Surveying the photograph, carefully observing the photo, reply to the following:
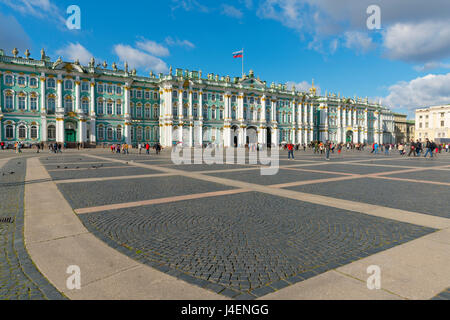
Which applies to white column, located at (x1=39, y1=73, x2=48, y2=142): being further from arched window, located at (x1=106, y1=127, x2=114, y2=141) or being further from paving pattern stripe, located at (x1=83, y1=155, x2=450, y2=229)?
paving pattern stripe, located at (x1=83, y1=155, x2=450, y2=229)

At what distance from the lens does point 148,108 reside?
6038 centimetres

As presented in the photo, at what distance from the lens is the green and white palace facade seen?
4797cm

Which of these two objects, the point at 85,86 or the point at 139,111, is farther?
the point at 139,111

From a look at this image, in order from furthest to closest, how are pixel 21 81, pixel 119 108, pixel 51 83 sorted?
1. pixel 119 108
2. pixel 51 83
3. pixel 21 81

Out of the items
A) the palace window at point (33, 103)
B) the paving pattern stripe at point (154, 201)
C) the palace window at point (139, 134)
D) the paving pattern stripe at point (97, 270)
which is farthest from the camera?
the palace window at point (139, 134)

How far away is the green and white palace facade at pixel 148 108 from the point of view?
1889 inches

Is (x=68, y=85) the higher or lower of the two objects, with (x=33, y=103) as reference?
higher

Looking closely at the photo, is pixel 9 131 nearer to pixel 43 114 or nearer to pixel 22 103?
pixel 22 103

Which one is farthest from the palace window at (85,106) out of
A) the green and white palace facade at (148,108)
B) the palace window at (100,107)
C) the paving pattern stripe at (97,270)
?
the paving pattern stripe at (97,270)

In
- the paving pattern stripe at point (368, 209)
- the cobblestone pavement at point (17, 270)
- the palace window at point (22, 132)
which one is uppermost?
the palace window at point (22, 132)

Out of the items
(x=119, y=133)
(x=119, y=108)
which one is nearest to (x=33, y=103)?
(x=119, y=108)

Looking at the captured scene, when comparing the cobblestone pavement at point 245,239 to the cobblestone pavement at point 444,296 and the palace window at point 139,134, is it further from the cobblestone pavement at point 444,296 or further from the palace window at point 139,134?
the palace window at point 139,134
